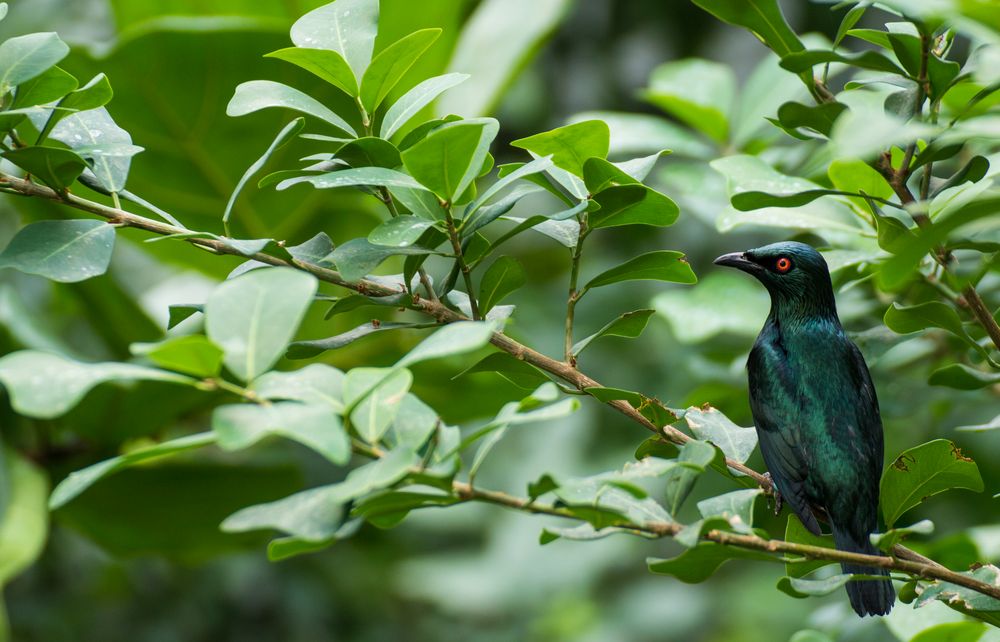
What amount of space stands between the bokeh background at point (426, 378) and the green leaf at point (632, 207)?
0.23 m

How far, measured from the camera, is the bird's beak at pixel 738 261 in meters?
1.08

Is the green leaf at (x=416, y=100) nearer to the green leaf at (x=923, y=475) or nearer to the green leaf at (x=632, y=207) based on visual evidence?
the green leaf at (x=632, y=207)

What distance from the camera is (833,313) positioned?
3.58 feet

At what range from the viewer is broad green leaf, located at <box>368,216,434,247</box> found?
0.67 metres

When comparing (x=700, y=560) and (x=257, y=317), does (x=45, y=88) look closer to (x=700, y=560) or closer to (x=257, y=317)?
(x=257, y=317)

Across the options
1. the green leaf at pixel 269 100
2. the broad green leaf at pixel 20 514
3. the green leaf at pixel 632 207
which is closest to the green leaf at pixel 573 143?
the green leaf at pixel 632 207

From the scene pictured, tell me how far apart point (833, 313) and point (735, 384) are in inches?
16.3

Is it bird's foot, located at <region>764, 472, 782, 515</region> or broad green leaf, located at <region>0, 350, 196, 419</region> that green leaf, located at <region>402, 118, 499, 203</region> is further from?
bird's foot, located at <region>764, 472, 782, 515</region>

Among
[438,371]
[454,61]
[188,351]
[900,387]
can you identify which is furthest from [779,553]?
[454,61]

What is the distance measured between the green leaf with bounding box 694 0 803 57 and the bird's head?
0.30 m

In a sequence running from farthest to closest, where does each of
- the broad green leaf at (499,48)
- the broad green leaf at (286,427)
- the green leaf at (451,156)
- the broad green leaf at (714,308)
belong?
the broad green leaf at (499,48), the broad green leaf at (714,308), the green leaf at (451,156), the broad green leaf at (286,427)

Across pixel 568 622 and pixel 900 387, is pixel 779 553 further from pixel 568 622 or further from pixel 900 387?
pixel 568 622

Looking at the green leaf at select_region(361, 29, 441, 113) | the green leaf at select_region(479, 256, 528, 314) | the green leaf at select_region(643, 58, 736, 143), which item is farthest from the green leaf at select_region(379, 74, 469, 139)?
the green leaf at select_region(643, 58, 736, 143)

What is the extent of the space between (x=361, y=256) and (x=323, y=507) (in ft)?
0.70
